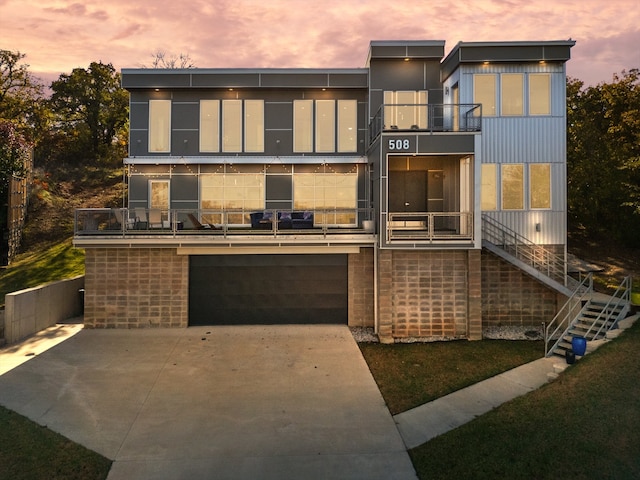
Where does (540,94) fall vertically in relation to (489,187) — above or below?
above

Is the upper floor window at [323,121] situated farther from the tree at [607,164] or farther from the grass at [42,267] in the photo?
the tree at [607,164]

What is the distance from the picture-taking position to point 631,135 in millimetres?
24359

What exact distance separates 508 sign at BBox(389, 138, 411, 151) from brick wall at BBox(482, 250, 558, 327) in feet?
16.1

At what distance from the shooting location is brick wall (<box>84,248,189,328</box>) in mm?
15422

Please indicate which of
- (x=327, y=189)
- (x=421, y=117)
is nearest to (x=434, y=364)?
(x=327, y=189)

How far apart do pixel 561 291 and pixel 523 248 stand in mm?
2527

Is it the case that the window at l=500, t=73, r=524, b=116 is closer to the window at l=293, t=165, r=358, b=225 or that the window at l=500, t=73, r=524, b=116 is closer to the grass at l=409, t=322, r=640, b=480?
the window at l=293, t=165, r=358, b=225

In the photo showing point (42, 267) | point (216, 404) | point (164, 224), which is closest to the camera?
point (216, 404)

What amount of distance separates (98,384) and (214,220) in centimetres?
926

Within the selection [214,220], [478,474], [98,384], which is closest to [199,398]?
[98,384]

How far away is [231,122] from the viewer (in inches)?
764

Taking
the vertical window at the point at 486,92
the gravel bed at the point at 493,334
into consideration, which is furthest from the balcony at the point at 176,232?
the vertical window at the point at 486,92

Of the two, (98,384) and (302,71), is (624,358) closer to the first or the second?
(98,384)

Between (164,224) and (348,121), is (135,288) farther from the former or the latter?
(348,121)
